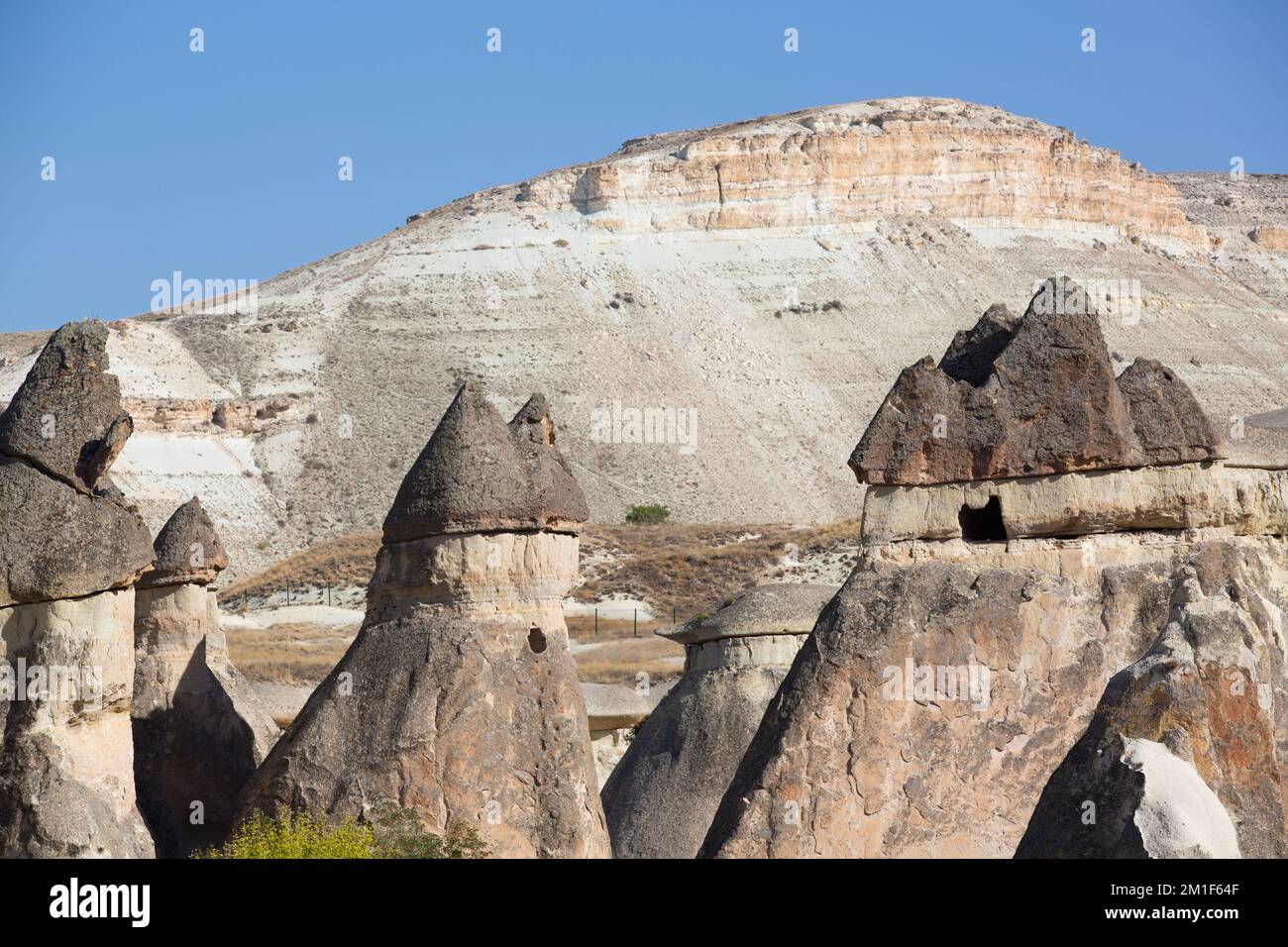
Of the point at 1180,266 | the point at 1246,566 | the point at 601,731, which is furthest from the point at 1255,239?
the point at 1246,566

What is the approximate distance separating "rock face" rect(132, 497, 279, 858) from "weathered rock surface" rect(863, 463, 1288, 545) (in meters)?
5.64

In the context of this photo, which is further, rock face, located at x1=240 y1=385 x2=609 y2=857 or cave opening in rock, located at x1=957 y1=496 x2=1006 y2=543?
rock face, located at x1=240 y1=385 x2=609 y2=857

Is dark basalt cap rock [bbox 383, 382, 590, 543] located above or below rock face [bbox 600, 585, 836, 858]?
above

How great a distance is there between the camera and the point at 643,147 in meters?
130

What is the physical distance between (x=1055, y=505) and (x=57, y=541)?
5728 mm

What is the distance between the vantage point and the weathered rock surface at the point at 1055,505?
36.1ft

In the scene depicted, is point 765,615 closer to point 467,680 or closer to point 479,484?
point 479,484

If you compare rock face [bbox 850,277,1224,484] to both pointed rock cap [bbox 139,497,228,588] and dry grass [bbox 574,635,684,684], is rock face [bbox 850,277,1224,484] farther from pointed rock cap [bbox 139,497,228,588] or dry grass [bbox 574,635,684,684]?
dry grass [bbox 574,635,684,684]

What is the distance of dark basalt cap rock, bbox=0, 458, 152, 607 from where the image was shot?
10844mm

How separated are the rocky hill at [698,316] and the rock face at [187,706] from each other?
52314 millimetres

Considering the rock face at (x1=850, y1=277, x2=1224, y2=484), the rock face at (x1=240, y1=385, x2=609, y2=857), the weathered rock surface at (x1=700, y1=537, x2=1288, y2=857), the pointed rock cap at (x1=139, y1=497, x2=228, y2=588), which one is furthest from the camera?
the pointed rock cap at (x1=139, y1=497, x2=228, y2=588)

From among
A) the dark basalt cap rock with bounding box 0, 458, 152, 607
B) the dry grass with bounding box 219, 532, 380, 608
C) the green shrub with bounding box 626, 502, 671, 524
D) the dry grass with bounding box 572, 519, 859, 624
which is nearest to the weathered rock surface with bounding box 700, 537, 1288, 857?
the dark basalt cap rock with bounding box 0, 458, 152, 607

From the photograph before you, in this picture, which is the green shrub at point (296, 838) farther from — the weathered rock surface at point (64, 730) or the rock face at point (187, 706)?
the rock face at point (187, 706)
